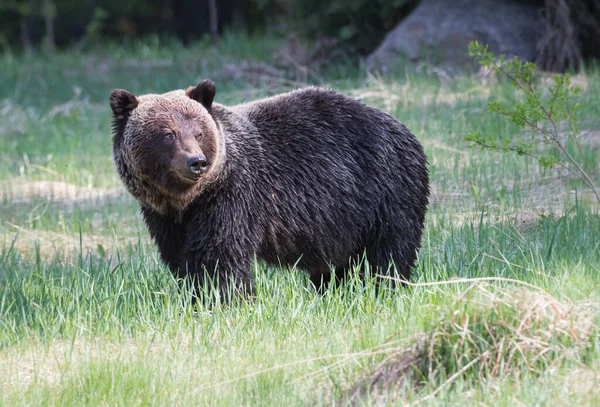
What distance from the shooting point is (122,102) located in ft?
18.0

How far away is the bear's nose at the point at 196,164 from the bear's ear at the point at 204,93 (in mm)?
622

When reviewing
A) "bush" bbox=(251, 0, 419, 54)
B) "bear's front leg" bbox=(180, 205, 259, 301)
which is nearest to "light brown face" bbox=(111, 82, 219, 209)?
"bear's front leg" bbox=(180, 205, 259, 301)

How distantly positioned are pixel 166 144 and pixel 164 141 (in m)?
0.03

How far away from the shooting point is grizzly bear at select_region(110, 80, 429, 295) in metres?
5.27

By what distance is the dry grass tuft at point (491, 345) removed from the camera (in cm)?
390

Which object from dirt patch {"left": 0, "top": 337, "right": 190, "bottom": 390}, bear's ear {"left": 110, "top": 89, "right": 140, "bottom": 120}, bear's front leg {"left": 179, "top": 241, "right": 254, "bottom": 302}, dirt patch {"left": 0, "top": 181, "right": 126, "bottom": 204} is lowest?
dirt patch {"left": 0, "top": 181, "right": 126, "bottom": 204}

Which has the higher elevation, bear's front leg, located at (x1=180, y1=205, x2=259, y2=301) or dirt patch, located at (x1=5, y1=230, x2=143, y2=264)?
bear's front leg, located at (x1=180, y1=205, x2=259, y2=301)

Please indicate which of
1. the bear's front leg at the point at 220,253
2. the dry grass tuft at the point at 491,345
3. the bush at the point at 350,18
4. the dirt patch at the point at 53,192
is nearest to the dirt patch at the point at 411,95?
the bush at the point at 350,18

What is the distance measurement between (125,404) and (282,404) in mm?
785

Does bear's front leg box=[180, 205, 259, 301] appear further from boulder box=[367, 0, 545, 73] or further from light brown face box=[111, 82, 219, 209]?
boulder box=[367, 0, 545, 73]

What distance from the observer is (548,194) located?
768 cm

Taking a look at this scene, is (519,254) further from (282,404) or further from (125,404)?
(125,404)

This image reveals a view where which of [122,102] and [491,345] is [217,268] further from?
[491,345]

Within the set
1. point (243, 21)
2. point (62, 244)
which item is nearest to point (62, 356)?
point (62, 244)
